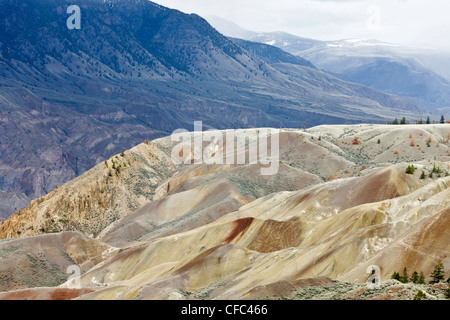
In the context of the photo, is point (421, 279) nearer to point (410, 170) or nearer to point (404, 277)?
point (404, 277)

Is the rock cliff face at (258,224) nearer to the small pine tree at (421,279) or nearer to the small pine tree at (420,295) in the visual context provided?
the small pine tree at (420,295)

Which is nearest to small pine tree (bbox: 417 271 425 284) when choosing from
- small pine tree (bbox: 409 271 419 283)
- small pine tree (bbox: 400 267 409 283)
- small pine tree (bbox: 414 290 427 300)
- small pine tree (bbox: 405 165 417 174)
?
small pine tree (bbox: 409 271 419 283)

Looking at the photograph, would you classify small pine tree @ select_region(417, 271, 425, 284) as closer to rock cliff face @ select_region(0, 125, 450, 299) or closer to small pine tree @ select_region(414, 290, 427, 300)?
rock cliff face @ select_region(0, 125, 450, 299)

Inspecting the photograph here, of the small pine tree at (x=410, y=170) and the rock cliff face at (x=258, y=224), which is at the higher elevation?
the small pine tree at (x=410, y=170)

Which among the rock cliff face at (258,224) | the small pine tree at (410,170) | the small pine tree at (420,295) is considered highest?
the small pine tree at (410,170)

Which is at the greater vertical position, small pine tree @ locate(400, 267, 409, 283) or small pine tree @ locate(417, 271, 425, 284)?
small pine tree @ locate(417, 271, 425, 284)

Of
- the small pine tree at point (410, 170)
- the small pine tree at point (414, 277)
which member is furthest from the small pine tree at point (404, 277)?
the small pine tree at point (410, 170)
